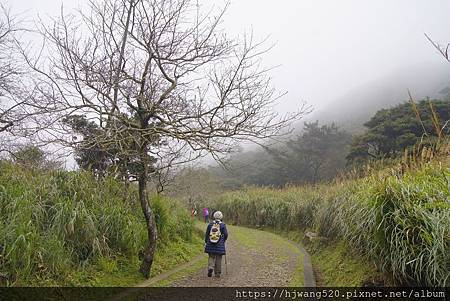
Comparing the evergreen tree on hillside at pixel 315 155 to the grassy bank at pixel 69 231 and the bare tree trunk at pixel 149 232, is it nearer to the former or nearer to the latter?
the grassy bank at pixel 69 231

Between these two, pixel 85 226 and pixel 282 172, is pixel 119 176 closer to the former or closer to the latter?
pixel 85 226

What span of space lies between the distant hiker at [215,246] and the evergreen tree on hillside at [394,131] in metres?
13.5

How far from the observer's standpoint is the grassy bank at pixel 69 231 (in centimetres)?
405

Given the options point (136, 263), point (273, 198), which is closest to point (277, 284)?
point (136, 263)

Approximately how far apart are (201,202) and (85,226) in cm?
1972

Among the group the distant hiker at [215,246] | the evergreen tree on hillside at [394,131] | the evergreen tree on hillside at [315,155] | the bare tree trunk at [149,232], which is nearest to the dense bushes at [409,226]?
the distant hiker at [215,246]

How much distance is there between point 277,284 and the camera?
589 cm

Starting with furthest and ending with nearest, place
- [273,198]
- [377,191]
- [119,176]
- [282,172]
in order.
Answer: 1. [282,172]
2. [273,198]
3. [119,176]
4. [377,191]

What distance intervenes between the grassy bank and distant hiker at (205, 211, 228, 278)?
111cm

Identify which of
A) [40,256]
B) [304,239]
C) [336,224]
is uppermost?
[40,256]

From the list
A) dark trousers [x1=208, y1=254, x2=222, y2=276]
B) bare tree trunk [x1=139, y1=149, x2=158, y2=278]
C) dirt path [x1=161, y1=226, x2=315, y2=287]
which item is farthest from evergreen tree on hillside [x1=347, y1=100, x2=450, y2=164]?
bare tree trunk [x1=139, y1=149, x2=158, y2=278]

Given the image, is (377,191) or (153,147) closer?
(377,191)

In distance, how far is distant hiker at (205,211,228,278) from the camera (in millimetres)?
6469

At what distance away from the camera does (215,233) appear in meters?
6.61
